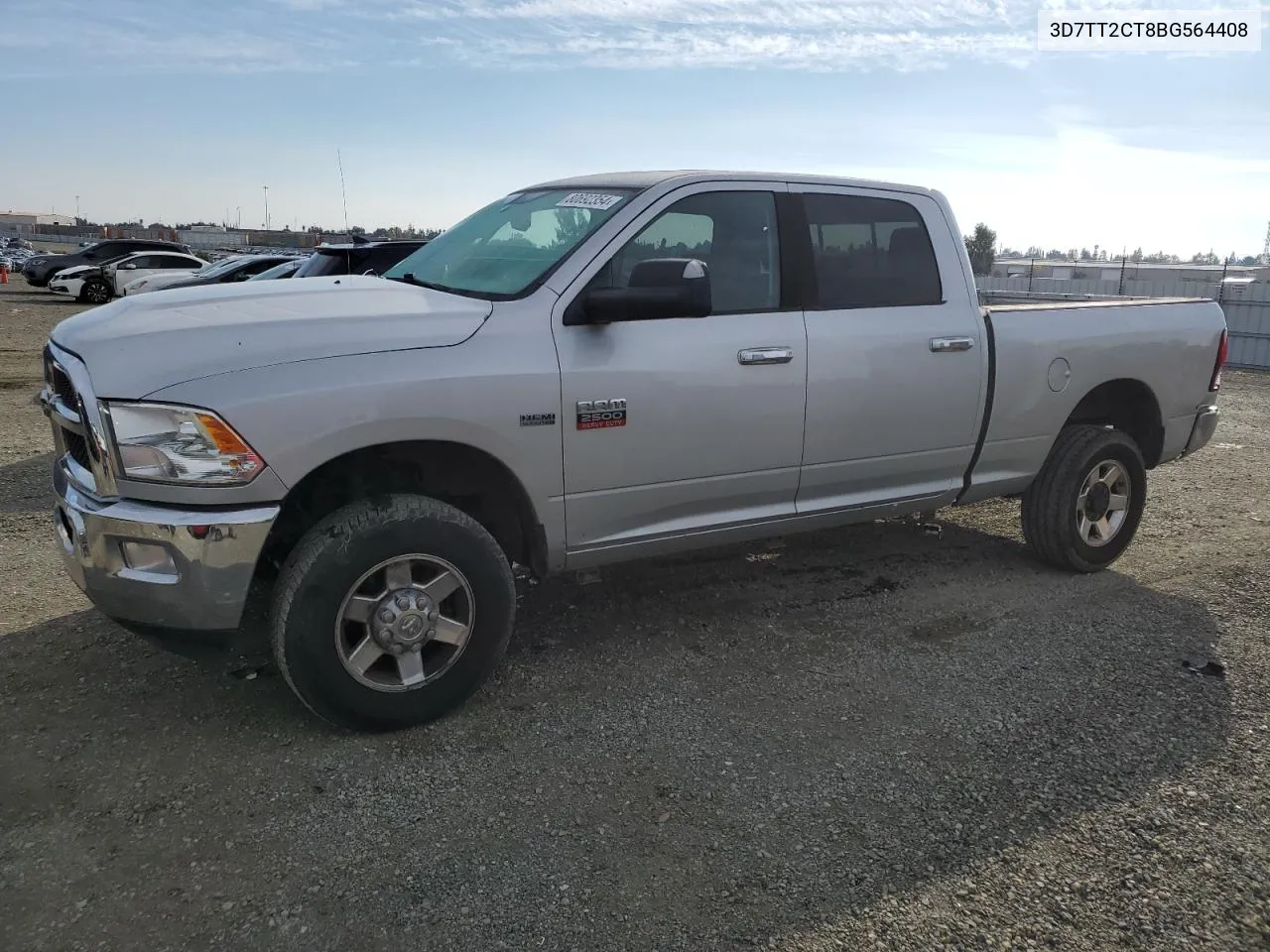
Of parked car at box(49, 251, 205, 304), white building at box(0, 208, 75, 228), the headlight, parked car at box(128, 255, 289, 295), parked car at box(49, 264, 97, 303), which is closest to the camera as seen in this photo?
the headlight

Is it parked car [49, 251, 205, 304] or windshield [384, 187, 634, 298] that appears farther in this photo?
parked car [49, 251, 205, 304]

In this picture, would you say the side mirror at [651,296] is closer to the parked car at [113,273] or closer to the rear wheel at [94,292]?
the parked car at [113,273]

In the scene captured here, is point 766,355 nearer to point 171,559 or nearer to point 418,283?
point 418,283

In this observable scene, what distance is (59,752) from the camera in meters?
3.18

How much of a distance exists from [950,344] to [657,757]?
2.44 meters

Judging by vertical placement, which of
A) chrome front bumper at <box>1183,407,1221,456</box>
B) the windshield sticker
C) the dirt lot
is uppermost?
the windshield sticker

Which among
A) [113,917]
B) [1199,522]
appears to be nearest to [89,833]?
[113,917]

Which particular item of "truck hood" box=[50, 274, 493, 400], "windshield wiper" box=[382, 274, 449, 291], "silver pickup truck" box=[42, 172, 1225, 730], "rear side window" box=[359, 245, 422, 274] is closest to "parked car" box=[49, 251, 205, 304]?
"rear side window" box=[359, 245, 422, 274]

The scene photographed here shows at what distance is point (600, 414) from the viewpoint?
3539 millimetres

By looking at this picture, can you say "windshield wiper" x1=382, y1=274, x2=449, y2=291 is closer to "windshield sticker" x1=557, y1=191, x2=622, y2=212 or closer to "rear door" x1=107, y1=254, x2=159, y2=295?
"windshield sticker" x1=557, y1=191, x2=622, y2=212

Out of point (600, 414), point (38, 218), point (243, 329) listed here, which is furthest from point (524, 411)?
point (38, 218)

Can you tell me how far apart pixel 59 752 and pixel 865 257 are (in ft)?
12.4

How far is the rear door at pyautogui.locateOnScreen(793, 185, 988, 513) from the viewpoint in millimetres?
4137

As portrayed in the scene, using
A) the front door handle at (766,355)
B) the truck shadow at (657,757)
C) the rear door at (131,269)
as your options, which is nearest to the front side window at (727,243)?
the front door handle at (766,355)
